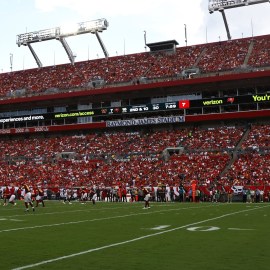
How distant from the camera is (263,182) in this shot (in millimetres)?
38594

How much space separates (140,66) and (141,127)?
8431 millimetres

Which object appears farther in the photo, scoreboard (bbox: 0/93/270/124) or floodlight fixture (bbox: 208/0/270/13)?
floodlight fixture (bbox: 208/0/270/13)

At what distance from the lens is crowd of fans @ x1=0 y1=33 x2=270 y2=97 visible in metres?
52.7

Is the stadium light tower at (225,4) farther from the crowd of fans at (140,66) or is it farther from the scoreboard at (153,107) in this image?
the scoreboard at (153,107)

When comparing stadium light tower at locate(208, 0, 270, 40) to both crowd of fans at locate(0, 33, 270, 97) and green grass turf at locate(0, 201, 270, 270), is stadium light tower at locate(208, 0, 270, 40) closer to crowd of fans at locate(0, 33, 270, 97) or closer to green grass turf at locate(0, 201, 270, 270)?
crowd of fans at locate(0, 33, 270, 97)

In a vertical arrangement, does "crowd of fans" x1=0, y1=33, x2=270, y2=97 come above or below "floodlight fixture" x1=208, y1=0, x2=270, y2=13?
below

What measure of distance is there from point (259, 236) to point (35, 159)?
44370 millimetres

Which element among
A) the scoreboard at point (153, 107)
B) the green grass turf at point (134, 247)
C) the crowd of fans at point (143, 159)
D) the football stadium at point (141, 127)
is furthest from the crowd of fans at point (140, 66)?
the green grass turf at point (134, 247)

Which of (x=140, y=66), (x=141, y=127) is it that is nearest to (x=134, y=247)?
(x=141, y=127)

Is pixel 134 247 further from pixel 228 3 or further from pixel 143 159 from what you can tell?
pixel 228 3

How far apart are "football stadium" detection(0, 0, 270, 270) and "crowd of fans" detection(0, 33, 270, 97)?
0.15 m

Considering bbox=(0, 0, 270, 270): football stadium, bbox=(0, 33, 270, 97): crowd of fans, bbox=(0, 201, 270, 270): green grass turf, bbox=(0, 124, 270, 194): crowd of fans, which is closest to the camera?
bbox=(0, 201, 270, 270): green grass turf

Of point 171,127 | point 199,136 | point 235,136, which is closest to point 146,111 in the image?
point 171,127

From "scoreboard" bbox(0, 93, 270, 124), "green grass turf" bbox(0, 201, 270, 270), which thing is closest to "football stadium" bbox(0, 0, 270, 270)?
"scoreboard" bbox(0, 93, 270, 124)
